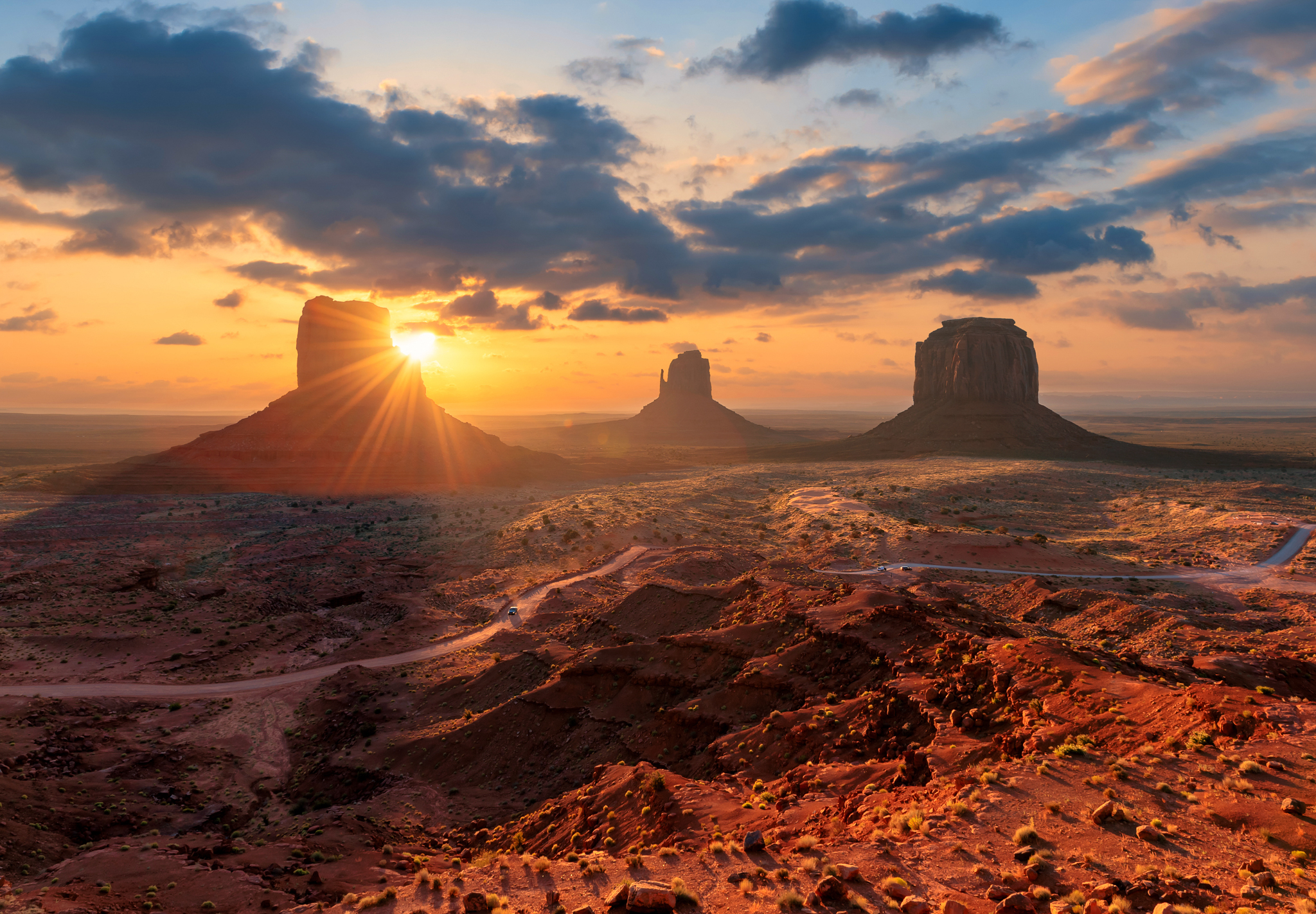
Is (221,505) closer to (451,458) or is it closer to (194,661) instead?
(451,458)

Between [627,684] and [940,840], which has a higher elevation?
[940,840]

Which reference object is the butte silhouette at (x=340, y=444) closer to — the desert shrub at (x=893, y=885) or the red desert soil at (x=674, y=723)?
the red desert soil at (x=674, y=723)

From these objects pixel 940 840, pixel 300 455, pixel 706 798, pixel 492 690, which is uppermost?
pixel 300 455

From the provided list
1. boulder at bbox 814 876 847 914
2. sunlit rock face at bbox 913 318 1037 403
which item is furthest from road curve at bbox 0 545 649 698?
sunlit rock face at bbox 913 318 1037 403

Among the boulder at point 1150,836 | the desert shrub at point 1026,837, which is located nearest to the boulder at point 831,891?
the desert shrub at point 1026,837

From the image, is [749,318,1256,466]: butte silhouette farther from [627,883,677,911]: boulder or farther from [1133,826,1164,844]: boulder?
[627,883,677,911]: boulder

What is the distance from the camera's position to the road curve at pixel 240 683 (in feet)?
108

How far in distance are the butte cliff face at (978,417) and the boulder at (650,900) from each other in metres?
127

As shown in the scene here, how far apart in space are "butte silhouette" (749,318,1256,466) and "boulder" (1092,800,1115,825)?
125 meters

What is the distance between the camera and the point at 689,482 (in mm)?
95562

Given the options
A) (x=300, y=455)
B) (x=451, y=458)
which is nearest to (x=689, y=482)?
(x=451, y=458)

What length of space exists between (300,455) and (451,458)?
70.0 ft

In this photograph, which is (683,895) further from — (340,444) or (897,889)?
(340,444)

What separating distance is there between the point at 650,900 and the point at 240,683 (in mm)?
32914
